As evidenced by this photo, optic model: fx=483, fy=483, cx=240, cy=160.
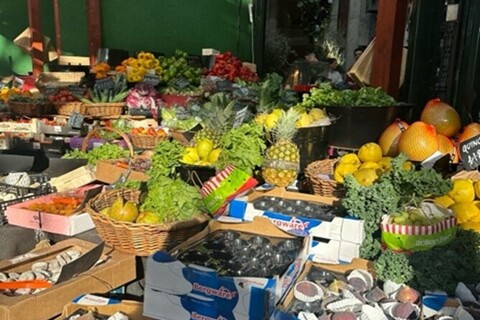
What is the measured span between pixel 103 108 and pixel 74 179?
2.01 meters

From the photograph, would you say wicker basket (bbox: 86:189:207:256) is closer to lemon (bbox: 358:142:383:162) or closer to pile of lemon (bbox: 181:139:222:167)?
pile of lemon (bbox: 181:139:222:167)

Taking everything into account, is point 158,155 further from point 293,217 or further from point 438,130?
point 438,130

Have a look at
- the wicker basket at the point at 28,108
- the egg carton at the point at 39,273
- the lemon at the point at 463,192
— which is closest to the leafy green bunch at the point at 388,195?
the lemon at the point at 463,192

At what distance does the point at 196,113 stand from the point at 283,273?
10.00 ft

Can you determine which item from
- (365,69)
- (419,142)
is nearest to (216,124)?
(419,142)

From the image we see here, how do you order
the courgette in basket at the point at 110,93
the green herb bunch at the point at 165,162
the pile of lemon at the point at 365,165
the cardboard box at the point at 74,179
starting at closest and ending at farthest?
the pile of lemon at the point at 365,165
the green herb bunch at the point at 165,162
the cardboard box at the point at 74,179
the courgette in basket at the point at 110,93

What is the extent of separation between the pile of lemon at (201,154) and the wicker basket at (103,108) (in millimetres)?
2711

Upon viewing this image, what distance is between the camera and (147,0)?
315 inches

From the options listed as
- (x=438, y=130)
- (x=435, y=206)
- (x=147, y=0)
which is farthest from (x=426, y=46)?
(x=147, y=0)

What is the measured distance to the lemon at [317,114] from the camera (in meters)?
3.18

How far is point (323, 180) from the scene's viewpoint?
8.62ft

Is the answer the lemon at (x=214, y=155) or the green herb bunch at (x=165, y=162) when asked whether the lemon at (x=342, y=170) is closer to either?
the lemon at (x=214, y=155)

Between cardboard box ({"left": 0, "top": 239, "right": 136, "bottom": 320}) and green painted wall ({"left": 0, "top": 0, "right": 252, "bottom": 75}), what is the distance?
5841 mm

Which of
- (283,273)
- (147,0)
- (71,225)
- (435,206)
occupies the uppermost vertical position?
(147,0)
